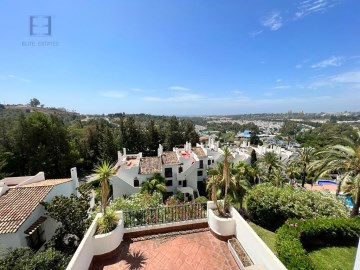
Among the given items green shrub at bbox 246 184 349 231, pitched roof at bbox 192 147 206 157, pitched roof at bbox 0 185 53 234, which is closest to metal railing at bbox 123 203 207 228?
green shrub at bbox 246 184 349 231

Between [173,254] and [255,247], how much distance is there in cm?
281

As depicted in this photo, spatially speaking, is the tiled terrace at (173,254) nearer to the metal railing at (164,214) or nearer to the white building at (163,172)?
the metal railing at (164,214)

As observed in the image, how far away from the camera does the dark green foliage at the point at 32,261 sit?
650cm

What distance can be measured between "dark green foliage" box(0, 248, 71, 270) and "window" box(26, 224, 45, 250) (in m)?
4.01

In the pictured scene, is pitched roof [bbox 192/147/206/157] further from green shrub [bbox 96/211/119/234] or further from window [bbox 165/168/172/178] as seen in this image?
green shrub [bbox 96/211/119/234]

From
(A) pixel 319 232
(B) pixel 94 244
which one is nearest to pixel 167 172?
(A) pixel 319 232

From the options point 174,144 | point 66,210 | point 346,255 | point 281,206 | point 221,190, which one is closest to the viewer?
point 346,255

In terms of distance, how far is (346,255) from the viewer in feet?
26.6

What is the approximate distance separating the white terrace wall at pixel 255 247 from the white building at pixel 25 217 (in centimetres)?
1032

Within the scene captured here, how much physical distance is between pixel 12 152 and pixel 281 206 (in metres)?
39.5

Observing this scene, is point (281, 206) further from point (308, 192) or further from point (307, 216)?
point (308, 192)

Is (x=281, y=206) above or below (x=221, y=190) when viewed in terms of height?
below

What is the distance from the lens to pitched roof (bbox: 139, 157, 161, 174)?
24375 millimetres

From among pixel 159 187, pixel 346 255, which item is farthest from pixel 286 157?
pixel 346 255
